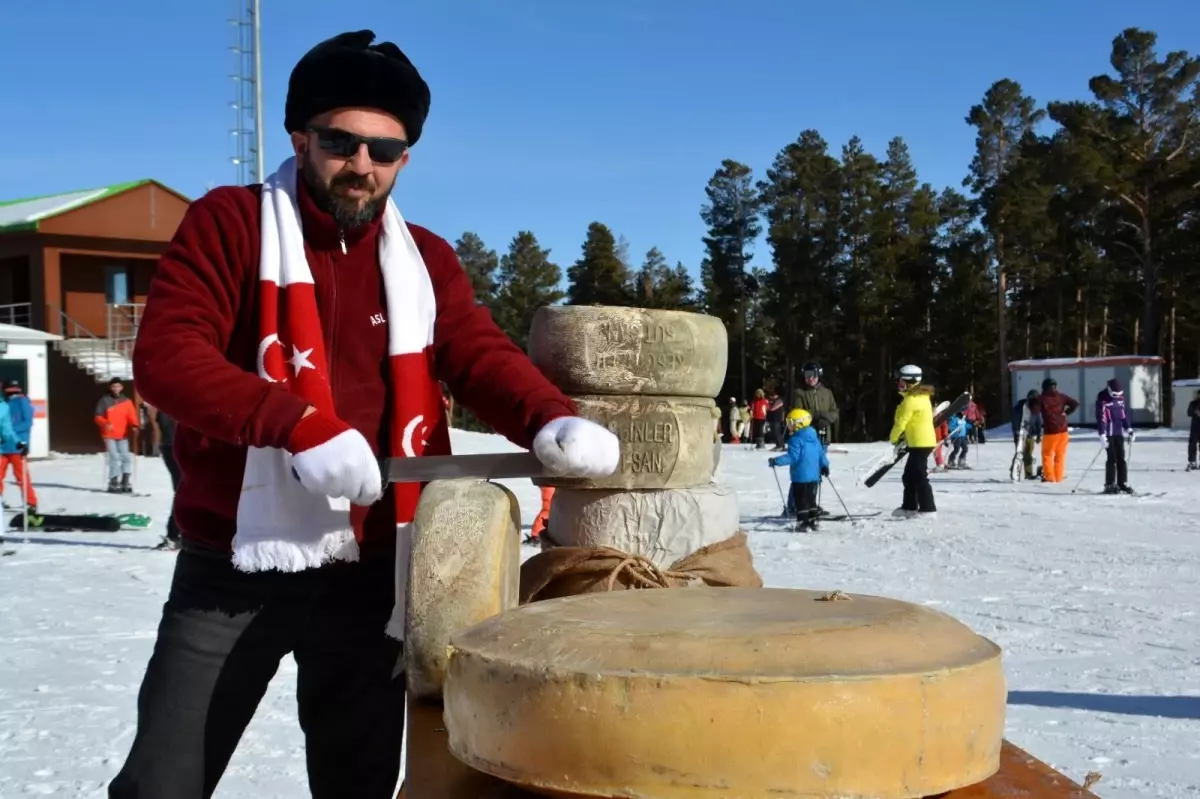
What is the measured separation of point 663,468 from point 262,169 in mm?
18899

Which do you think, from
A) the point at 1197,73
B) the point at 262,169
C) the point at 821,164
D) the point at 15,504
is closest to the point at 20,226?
the point at 262,169

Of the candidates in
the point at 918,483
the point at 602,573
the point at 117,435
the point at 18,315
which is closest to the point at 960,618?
the point at 602,573

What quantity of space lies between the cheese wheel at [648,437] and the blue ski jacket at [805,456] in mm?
7539

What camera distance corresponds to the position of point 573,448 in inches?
78.2

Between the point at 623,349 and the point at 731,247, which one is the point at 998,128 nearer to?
the point at 731,247

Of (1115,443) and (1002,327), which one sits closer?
(1115,443)

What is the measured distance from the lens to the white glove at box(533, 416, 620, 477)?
199 cm

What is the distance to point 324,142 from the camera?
2113 mm

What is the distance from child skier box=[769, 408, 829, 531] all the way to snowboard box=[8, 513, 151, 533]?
22.5ft

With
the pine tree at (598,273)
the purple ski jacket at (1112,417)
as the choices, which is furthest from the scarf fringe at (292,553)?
the pine tree at (598,273)

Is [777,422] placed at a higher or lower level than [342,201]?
lower

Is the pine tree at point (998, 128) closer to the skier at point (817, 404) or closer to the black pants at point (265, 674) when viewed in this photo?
the skier at point (817, 404)

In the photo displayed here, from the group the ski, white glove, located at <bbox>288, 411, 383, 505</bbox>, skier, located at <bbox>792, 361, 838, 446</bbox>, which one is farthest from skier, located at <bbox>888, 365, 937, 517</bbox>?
white glove, located at <bbox>288, 411, 383, 505</bbox>

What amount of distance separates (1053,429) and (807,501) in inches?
265
